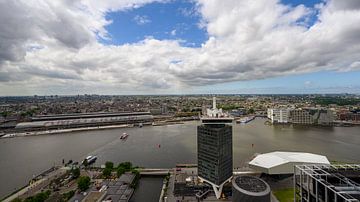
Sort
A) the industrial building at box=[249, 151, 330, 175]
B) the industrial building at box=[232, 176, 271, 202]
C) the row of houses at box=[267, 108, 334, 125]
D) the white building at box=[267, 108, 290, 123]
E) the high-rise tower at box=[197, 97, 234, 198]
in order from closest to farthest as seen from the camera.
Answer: the industrial building at box=[232, 176, 271, 202] < the high-rise tower at box=[197, 97, 234, 198] < the industrial building at box=[249, 151, 330, 175] < the row of houses at box=[267, 108, 334, 125] < the white building at box=[267, 108, 290, 123]

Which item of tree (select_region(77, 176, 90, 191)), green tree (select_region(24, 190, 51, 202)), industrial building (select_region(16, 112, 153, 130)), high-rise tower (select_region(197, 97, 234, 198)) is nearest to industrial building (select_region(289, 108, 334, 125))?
industrial building (select_region(16, 112, 153, 130))

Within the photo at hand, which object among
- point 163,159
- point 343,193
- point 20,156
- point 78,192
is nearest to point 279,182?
point 163,159

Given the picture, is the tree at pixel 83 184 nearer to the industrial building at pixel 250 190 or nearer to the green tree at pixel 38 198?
the green tree at pixel 38 198

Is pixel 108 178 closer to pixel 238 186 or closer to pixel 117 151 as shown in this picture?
pixel 117 151

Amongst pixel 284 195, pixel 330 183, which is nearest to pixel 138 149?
pixel 284 195

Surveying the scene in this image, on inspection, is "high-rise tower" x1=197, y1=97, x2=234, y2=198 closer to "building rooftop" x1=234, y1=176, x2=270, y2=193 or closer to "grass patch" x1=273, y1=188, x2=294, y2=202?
"building rooftop" x1=234, y1=176, x2=270, y2=193

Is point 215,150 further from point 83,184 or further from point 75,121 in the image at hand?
point 75,121

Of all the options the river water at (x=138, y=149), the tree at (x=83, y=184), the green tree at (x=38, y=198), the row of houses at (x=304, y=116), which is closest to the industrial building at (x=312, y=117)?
the row of houses at (x=304, y=116)
